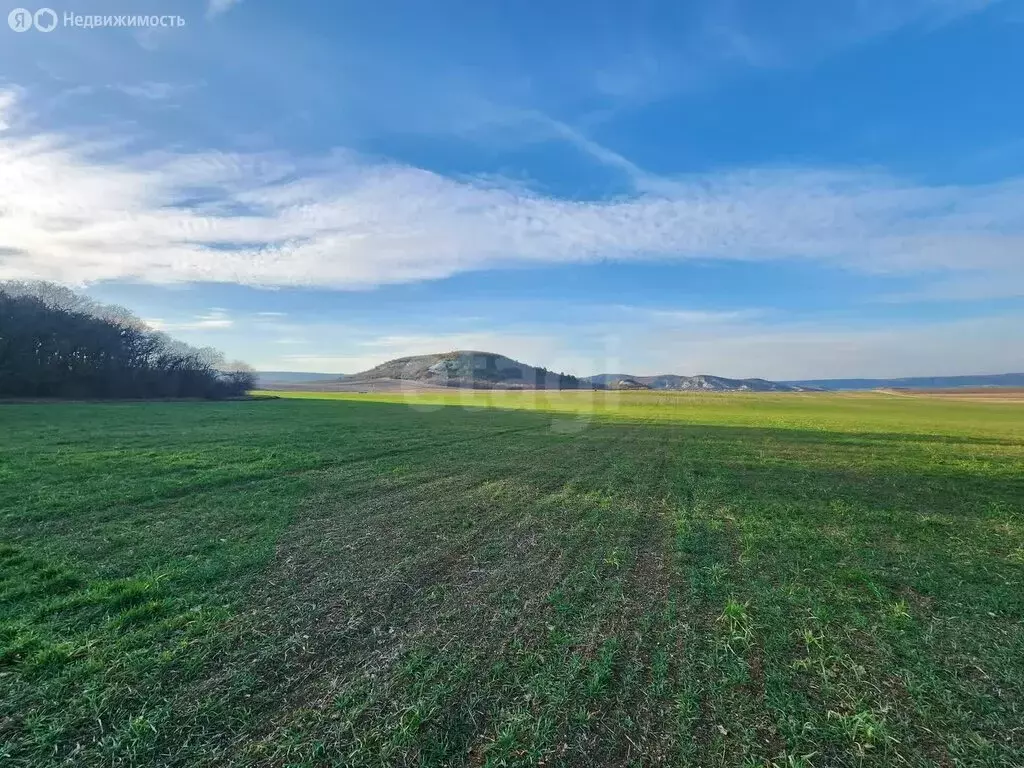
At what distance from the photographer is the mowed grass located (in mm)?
3977

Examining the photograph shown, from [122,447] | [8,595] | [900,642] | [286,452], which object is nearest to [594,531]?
[900,642]

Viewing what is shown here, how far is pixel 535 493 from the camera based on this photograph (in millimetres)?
13336

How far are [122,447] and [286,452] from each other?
6518 mm

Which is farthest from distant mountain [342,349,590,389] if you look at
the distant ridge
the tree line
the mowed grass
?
the mowed grass

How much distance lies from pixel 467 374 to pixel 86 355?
4811 inches

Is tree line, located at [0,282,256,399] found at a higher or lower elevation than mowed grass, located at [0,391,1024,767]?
higher

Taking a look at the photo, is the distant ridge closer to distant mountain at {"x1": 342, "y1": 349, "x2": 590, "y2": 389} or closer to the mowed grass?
distant mountain at {"x1": 342, "y1": 349, "x2": 590, "y2": 389}

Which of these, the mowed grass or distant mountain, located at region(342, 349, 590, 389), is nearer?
the mowed grass

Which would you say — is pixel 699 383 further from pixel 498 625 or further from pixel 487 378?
pixel 498 625

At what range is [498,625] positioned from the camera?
587cm

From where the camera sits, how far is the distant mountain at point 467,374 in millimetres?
149500

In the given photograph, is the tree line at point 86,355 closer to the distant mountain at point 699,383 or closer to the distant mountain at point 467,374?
the distant mountain at point 467,374

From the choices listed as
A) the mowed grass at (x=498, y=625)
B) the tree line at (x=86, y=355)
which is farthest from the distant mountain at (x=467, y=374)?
the mowed grass at (x=498, y=625)

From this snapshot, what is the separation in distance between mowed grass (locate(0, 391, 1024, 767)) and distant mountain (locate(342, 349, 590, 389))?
4954 inches
